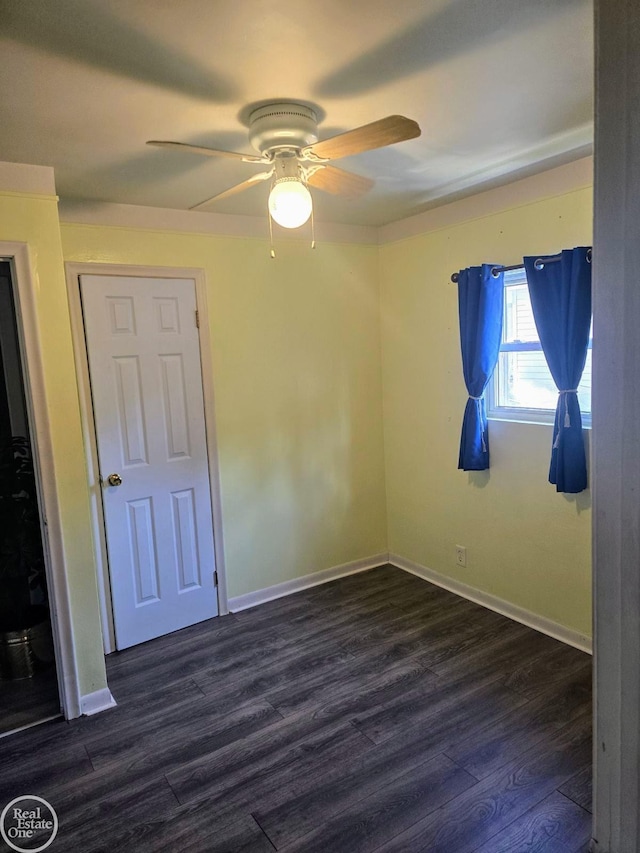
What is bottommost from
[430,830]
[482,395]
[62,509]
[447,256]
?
[430,830]

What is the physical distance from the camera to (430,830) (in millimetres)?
1820

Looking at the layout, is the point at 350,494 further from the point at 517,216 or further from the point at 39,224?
the point at 39,224

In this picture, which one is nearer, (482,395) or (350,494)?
(482,395)

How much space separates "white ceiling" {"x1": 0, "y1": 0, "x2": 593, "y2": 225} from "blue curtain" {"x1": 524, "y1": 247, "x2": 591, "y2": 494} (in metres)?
0.53

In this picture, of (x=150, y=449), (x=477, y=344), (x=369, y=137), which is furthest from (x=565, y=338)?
(x=150, y=449)

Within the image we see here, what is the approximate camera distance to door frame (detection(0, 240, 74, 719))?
7.41 feet

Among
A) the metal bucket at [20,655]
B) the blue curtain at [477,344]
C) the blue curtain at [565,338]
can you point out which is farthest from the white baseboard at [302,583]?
the blue curtain at [565,338]

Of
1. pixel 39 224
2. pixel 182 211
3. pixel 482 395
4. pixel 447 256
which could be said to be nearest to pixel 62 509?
pixel 39 224

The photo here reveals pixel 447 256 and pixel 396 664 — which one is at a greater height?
pixel 447 256

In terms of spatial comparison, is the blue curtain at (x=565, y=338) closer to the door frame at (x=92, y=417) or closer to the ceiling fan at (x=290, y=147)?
the ceiling fan at (x=290, y=147)

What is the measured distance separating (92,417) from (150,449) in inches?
14.4

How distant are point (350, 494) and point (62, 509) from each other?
2038 mm

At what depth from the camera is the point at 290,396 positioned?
3.61 m

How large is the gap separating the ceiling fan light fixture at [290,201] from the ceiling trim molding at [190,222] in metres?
1.41
